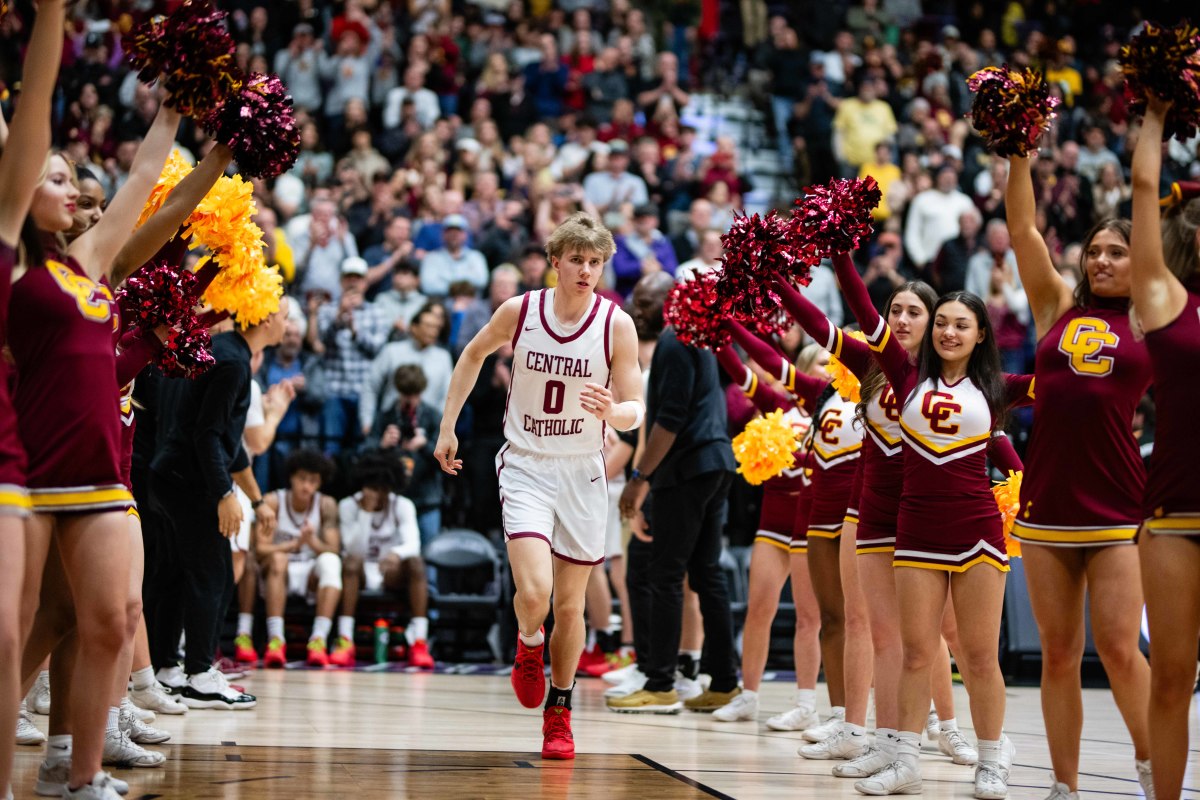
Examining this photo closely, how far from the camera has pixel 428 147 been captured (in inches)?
536

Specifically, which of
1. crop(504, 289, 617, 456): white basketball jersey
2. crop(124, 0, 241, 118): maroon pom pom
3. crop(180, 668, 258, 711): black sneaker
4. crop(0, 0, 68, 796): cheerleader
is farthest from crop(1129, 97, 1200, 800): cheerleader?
crop(180, 668, 258, 711): black sneaker

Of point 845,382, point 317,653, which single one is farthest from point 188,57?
point 317,653

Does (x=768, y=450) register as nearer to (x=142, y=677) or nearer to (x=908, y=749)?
(x=908, y=749)

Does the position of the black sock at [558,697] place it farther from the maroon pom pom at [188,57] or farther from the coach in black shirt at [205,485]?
the maroon pom pom at [188,57]

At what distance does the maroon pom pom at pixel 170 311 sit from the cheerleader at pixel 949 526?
8.39ft

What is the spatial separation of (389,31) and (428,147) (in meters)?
2.35

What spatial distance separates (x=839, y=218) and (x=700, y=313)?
106 centimetres

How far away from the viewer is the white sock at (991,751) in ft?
16.7

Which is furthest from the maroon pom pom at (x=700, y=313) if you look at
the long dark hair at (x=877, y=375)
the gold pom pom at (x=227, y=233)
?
the gold pom pom at (x=227, y=233)

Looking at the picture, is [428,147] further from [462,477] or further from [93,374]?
[93,374]

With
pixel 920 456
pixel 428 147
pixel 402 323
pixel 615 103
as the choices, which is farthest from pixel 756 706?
pixel 615 103

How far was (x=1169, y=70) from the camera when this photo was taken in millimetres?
4031

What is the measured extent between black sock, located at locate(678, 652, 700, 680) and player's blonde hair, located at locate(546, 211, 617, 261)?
3.59 m

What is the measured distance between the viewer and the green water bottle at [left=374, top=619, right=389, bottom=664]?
1012cm
